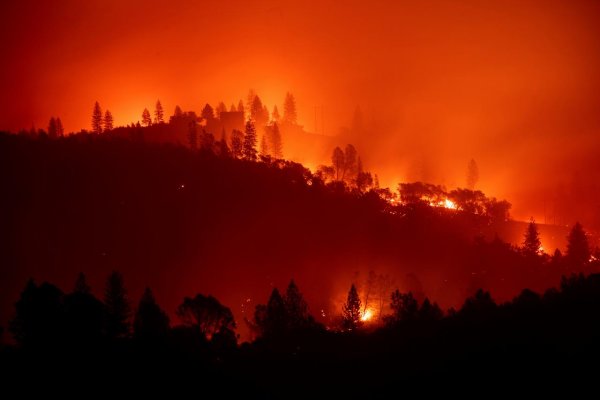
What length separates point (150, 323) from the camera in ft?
179

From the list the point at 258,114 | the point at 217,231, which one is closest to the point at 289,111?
the point at 258,114

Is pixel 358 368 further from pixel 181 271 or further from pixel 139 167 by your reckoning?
pixel 139 167

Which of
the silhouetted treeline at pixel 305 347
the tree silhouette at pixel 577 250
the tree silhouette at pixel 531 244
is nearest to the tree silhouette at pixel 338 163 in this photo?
the tree silhouette at pixel 531 244

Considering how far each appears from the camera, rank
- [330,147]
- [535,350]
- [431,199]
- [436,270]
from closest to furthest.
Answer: [535,350] < [436,270] < [431,199] < [330,147]

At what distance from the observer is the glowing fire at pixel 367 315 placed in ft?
260

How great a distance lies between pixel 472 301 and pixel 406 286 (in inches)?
986

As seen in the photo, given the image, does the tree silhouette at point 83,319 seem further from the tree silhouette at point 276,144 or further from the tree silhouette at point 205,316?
the tree silhouette at point 276,144

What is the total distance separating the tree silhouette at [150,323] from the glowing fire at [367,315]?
3250cm

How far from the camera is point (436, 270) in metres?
100

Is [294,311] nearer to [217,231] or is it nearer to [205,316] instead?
[205,316]

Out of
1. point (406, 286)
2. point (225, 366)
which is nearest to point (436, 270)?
point (406, 286)

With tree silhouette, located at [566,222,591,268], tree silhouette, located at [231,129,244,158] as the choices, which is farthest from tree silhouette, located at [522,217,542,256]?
tree silhouette, located at [231,129,244,158]

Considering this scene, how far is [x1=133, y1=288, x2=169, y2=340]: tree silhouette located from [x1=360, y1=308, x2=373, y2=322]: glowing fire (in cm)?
3250

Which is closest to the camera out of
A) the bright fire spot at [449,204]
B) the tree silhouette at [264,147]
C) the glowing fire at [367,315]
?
the glowing fire at [367,315]
